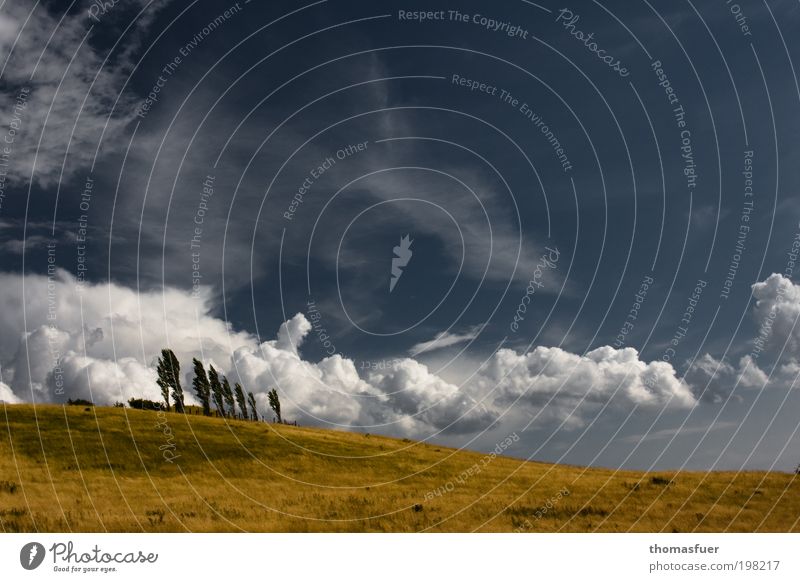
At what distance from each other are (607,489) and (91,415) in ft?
155

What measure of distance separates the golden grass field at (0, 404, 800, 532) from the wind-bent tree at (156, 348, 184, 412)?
91.5ft

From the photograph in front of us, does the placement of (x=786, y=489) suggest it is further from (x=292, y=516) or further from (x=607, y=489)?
(x=292, y=516)

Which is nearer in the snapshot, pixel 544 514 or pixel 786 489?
pixel 544 514

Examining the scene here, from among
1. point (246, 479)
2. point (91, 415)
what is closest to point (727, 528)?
point (246, 479)

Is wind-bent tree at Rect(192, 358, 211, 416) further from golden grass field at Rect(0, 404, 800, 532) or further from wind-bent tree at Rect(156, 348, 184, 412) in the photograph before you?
golden grass field at Rect(0, 404, 800, 532)

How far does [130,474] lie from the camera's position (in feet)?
144

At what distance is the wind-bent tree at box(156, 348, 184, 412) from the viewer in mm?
91000

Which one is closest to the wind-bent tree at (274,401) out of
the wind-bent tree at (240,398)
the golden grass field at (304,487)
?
the wind-bent tree at (240,398)

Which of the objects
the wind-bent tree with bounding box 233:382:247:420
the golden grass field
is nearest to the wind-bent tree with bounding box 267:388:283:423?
the wind-bent tree with bounding box 233:382:247:420

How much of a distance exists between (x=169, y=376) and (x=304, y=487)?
2316 inches

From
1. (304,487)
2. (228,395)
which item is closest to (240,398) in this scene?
(228,395)

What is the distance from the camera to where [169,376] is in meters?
93.4

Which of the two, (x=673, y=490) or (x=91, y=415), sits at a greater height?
(x=91, y=415)
